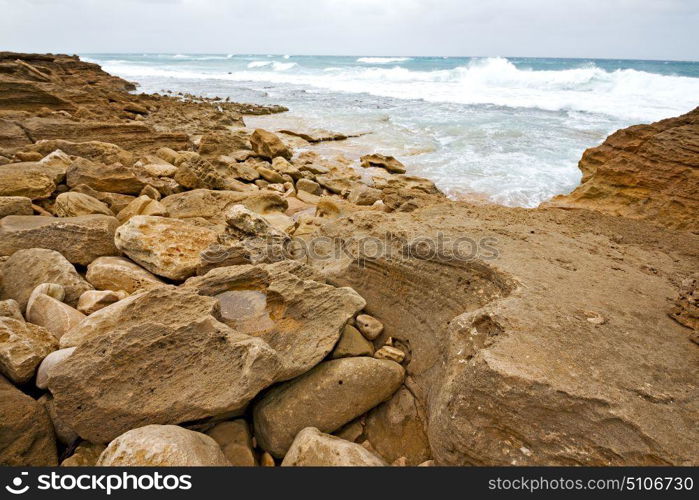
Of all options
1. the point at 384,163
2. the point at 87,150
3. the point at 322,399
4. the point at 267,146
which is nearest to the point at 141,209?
the point at 87,150

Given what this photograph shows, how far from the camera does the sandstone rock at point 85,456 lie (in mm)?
2049

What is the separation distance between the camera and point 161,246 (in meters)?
3.55

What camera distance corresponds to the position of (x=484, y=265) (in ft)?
9.52

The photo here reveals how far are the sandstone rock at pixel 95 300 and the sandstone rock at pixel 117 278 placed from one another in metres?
0.24

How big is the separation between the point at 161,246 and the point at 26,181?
2362 mm

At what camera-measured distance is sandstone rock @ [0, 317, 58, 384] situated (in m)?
2.22

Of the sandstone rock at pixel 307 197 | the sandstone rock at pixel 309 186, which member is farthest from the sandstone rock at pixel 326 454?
the sandstone rock at pixel 309 186

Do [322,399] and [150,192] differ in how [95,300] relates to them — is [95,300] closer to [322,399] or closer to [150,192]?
[322,399]

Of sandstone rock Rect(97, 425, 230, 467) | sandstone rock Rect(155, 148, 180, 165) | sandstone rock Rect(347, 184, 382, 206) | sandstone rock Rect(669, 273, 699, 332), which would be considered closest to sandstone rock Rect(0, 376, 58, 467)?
sandstone rock Rect(97, 425, 230, 467)

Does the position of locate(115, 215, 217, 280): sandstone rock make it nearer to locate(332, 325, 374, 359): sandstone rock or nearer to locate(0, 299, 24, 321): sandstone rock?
locate(0, 299, 24, 321): sandstone rock

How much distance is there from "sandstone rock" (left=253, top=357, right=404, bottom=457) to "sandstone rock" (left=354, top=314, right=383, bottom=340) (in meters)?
0.44

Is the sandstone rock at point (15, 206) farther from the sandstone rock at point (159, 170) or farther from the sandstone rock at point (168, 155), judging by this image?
the sandstone rock at point (168, 155)
